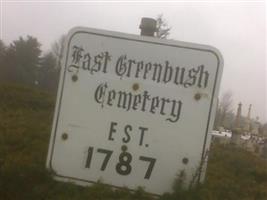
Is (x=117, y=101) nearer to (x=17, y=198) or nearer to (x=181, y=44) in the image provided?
(x=181, y=44)

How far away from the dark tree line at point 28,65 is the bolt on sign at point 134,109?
101 ft

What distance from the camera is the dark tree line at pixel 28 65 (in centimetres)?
3444

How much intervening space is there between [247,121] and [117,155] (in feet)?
46.0

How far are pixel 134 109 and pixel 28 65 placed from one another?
35916 mm

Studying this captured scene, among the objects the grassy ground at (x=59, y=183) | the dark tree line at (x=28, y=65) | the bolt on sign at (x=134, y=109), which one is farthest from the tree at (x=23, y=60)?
the bolt on sign at (x=134, y=109)

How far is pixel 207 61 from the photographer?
2.37m

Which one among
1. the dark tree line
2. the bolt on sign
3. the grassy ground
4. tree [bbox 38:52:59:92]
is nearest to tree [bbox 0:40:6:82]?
the dark tree line

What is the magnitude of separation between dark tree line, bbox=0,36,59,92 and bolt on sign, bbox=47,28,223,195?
3077 cm

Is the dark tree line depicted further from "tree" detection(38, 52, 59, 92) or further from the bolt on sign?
the bolt on sign

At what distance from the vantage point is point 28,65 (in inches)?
1470

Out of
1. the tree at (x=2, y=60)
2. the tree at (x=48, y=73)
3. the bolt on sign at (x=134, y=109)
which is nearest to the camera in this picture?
the bolt on sign at (x=134, y=109)

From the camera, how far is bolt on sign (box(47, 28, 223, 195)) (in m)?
2.37

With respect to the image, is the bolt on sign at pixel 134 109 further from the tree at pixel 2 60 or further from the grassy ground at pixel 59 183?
the tree at pixel 2 60

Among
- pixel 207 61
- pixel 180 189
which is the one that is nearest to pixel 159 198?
pixel 180 189
